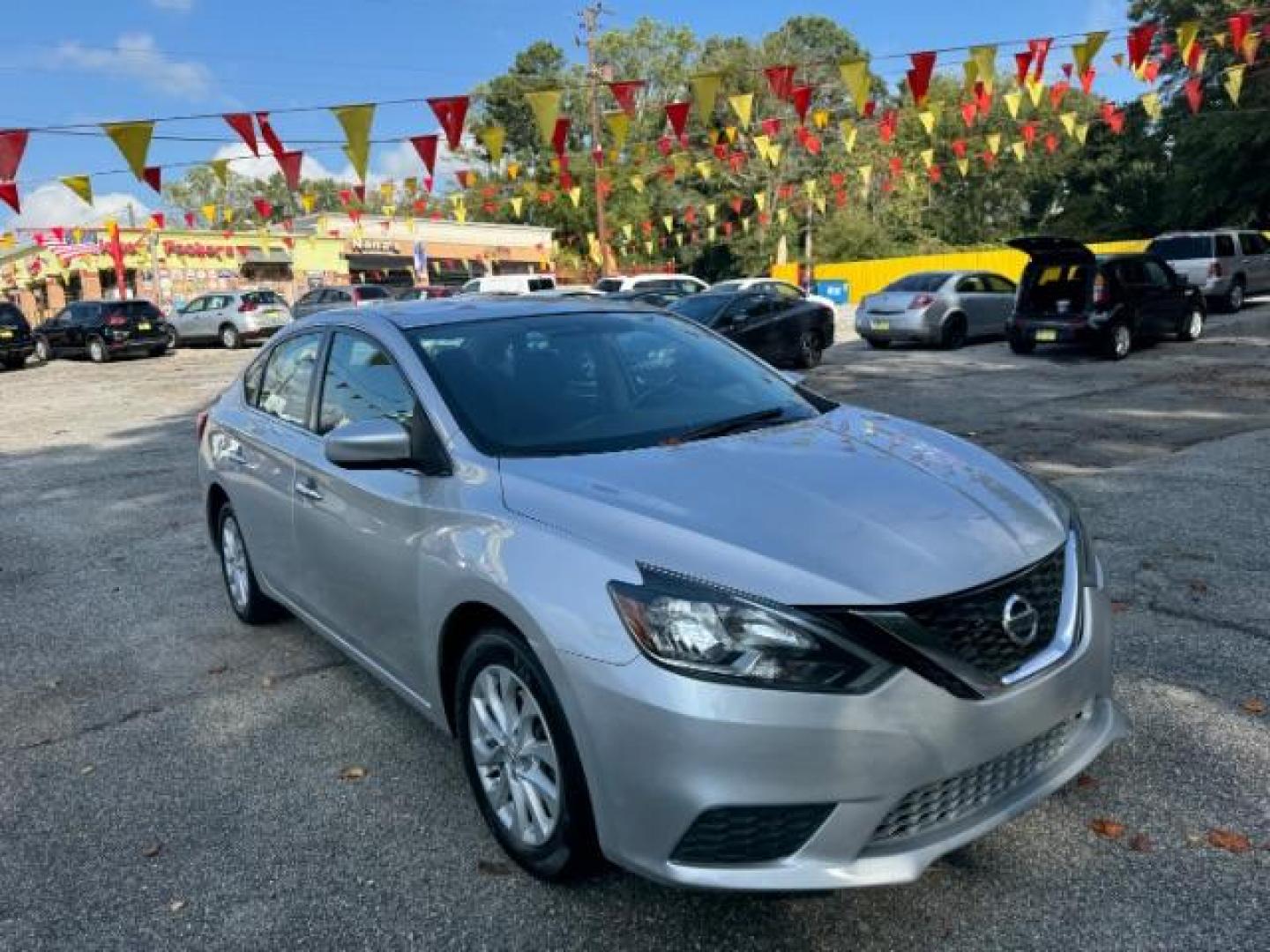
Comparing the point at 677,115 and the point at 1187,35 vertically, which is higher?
the point at 1187,35

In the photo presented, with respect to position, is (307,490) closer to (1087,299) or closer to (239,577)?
(239,577)

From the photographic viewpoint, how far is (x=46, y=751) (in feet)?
12.7

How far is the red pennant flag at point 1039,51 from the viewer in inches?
585

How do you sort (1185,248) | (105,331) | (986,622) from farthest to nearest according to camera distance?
1. (105,331)
2. (1185,248)
3. (986,622)

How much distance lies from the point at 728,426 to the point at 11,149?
12270 mm

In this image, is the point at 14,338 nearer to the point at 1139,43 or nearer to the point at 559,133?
the point at 559,133

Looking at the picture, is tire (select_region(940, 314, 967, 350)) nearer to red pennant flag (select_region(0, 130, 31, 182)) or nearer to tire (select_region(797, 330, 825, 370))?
tire (select_region(797, 330, 825, 370))

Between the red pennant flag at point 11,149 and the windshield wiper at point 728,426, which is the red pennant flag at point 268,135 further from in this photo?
the windshield wiper at point 728,426

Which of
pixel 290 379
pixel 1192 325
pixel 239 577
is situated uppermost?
pixel 290 379

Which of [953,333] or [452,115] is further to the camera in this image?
[953,333]

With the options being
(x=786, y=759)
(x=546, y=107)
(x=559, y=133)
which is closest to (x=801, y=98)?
(x=559, y=133)

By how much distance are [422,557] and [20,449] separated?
37.8 feet

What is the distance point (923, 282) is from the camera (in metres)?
18.5

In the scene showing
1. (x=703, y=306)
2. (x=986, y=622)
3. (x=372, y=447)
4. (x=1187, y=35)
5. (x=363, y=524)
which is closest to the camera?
(x=986, y=622)
